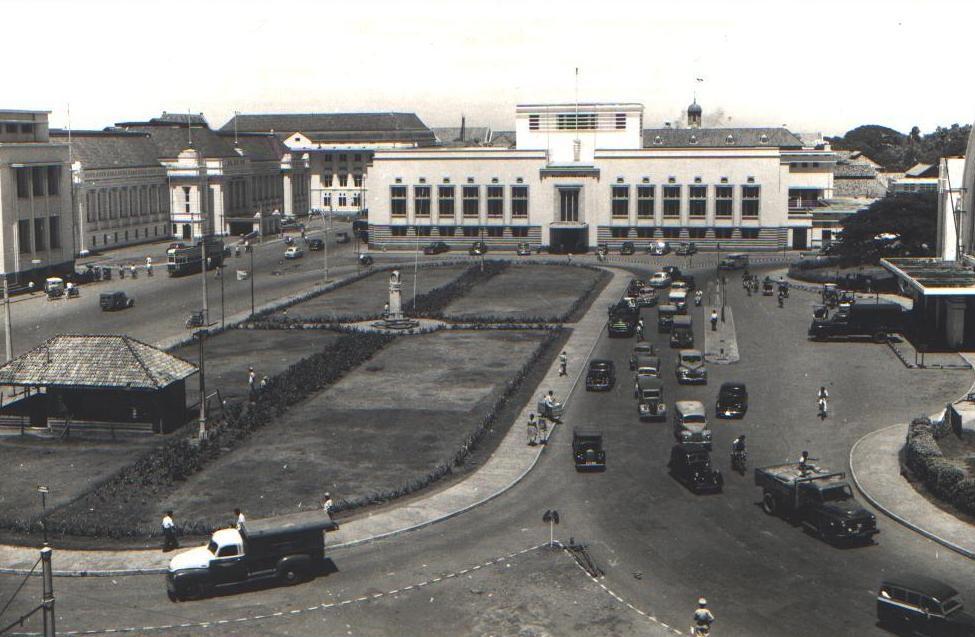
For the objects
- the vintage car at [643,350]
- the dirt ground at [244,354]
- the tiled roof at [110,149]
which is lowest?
the dirt ground at [244,354]

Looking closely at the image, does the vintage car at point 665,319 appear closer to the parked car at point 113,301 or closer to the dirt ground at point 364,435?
the dirt ground at point 364,435

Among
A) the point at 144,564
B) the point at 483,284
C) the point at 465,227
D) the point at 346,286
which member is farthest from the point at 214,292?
the point at 144,564

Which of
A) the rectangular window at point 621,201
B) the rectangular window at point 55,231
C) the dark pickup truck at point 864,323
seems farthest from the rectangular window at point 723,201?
the rectangular window at point 55,231

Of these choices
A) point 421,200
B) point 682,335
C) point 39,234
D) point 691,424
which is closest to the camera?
point 691,424

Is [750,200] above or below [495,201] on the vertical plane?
below

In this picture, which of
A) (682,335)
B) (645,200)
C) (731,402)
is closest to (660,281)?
(682,335)

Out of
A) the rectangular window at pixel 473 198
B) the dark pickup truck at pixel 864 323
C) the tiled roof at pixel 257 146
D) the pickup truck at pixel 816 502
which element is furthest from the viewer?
the tiled roof at pixel 257 146

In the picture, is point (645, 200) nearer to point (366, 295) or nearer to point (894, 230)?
point (894, 230)

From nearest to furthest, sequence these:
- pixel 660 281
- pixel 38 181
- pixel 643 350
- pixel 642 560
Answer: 1. pixel 642 560
2. pixel 643 350
3. pixel 660 281
4. pixel 38 181
